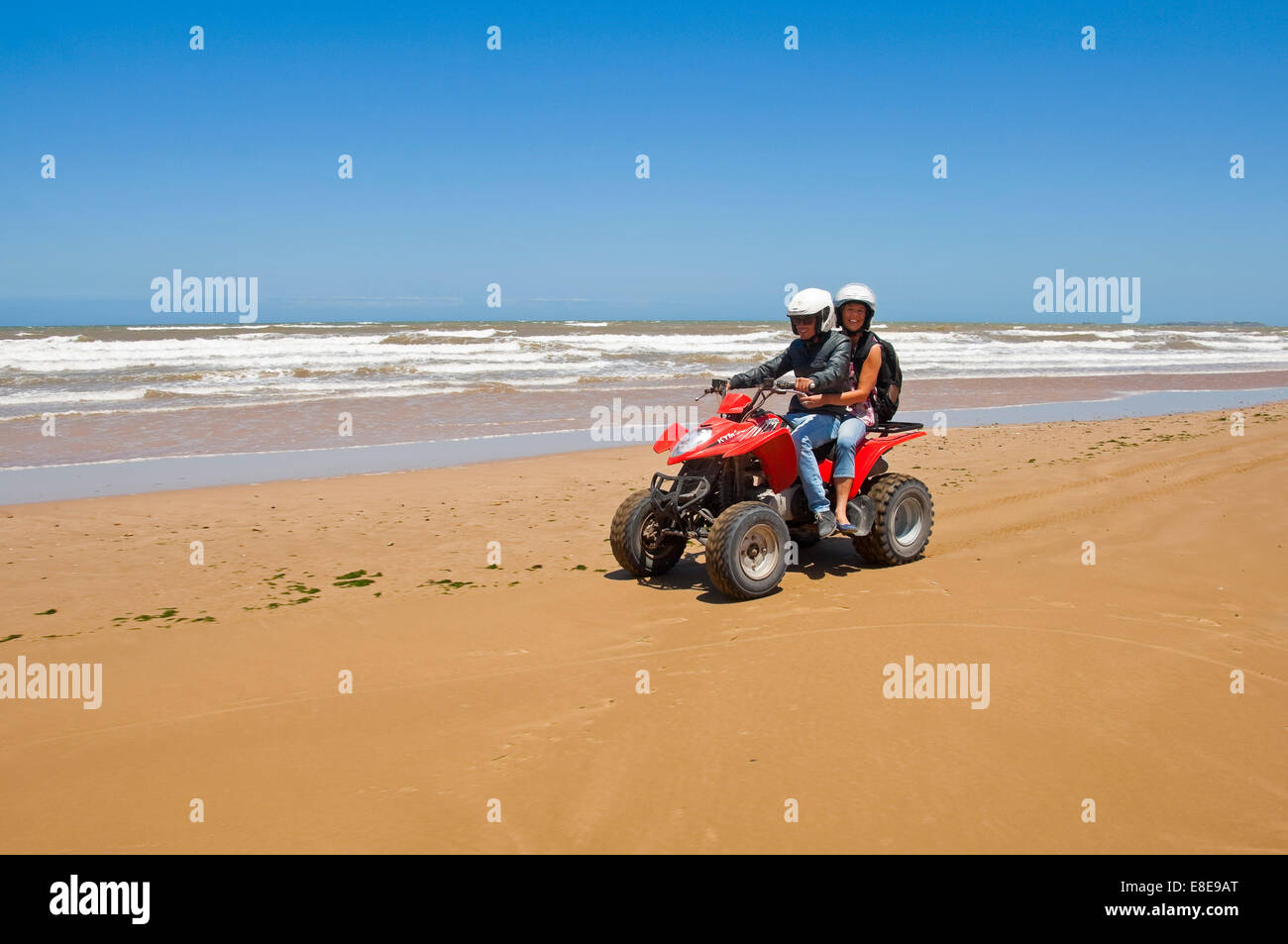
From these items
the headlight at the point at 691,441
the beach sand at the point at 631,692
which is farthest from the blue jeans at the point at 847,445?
the headlight at the point at 691,441

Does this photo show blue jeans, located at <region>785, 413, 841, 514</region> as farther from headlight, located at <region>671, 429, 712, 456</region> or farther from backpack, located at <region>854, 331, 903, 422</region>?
headlight, located at <region>671, 429, 712, 456</region>

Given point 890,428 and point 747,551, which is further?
point 890,428

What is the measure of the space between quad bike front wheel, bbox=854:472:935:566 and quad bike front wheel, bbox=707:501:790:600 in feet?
3.52

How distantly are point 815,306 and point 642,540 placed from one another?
212 cm

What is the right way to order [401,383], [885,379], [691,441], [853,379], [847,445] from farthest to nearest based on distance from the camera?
[401,383] → [885,379] → [853,379] → [847,445] → [691,441]

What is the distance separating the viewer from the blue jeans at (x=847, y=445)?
6.94 metres

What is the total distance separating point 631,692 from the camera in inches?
184

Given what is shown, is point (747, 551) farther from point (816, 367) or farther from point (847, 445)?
point (816, 367)

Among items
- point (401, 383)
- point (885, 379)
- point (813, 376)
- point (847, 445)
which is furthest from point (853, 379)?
point (401, 383)

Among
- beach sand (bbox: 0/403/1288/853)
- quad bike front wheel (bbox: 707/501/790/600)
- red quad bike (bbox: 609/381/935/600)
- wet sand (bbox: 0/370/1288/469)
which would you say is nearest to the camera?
beach sand (bbox: 0/403/1288/853)

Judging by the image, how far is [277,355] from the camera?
112 feet

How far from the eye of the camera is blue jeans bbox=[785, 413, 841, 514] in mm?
6770

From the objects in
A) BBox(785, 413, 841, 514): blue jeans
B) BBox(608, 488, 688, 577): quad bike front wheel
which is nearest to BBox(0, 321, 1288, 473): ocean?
BBox(608, 488, 688, 577): quad bike front wheel
